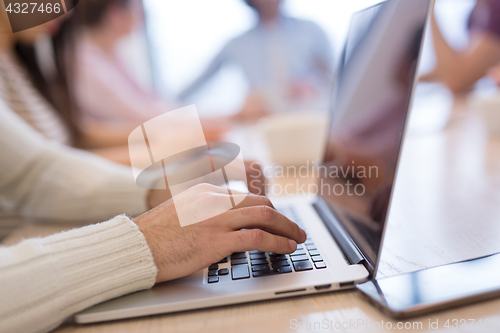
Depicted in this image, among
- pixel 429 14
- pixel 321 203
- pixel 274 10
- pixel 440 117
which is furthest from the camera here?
pixel 274 10

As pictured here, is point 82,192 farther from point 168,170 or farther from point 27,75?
point 27,75

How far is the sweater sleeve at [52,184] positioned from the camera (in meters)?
0.56

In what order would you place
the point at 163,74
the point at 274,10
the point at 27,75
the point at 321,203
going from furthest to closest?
the point at 163,74 < the point at 274,10 < the point at 27,75 < the point at 321,203

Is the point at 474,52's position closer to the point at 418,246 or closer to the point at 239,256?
the point at 418,246

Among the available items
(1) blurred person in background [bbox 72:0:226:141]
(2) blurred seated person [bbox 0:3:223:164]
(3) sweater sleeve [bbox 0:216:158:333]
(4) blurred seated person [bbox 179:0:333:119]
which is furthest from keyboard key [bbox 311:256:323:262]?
(4) blurred seated person [bbox 179:0:333:119]

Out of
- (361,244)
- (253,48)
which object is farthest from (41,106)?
(253,48)

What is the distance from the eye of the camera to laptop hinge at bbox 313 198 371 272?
315mm

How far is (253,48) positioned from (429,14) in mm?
1606

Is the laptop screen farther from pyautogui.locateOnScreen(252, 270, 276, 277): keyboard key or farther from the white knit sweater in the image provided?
the white knit sweater

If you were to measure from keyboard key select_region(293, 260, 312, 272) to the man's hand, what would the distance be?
0.05ft

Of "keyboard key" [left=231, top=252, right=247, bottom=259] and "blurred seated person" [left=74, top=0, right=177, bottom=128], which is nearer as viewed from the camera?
"keyboard key" [left=231, top=252, right=247, bottom=259]

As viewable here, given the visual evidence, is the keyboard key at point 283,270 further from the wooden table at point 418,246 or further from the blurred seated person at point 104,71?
→ the blurred seated person at point 104,71

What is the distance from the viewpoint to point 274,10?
1.72 meters

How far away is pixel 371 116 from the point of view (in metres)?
0.40
